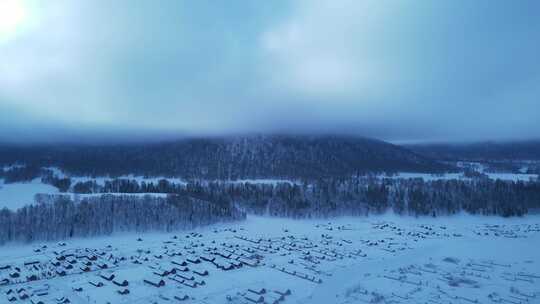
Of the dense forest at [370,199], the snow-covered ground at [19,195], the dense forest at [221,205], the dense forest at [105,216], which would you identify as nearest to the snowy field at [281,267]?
the dense forest at [105,216]

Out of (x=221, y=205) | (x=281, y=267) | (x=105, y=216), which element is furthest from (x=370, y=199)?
(x=105, y=216)

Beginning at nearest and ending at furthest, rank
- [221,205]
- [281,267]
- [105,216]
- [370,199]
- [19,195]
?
1. [281,267]
2. [105,216]
3. [221,205]
4. [370,199]
5. [19,195]

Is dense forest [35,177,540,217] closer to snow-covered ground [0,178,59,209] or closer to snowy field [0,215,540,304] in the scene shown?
snow-covered ground [0,178,59,209]

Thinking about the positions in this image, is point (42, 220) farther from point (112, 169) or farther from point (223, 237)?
point (112, 169)

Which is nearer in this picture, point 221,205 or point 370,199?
point 221,205

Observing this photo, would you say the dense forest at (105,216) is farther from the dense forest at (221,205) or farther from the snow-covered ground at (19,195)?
the snow-covered ground at (19,195)

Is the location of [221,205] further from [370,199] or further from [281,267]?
[281,267]
